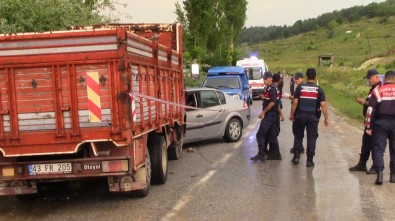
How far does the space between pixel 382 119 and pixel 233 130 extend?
5360mm

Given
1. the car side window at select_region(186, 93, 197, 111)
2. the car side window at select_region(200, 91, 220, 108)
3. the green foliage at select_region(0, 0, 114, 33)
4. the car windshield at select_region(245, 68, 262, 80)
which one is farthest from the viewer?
the car windshield at select_region(245, 68, 262, 80)

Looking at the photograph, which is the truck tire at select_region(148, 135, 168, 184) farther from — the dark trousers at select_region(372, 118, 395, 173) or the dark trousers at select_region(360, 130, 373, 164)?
the dark trousers at select_region(360, 130, 373, 164)

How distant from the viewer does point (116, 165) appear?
20.3 ft

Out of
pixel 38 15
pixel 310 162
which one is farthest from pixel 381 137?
pixel 38 15

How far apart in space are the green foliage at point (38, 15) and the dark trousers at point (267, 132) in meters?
5.34

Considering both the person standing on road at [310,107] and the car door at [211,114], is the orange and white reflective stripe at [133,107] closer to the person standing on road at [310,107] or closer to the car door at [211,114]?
the person standing on road at [310,107]

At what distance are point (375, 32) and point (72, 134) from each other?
394ft

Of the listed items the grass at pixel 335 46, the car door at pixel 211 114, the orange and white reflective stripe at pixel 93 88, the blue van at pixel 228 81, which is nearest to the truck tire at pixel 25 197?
the orange and white reflective stripe at pixel 93 88

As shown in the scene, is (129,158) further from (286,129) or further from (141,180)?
(286,129)

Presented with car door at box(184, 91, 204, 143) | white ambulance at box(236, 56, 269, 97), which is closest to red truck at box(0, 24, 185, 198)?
car door at box(184, 91, 204, 143)

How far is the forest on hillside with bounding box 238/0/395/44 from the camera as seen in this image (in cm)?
14350

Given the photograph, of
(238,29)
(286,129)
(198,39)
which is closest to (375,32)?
(238,29)

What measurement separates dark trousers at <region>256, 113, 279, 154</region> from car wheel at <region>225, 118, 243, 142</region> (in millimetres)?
2572

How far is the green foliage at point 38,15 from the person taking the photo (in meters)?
10.9
